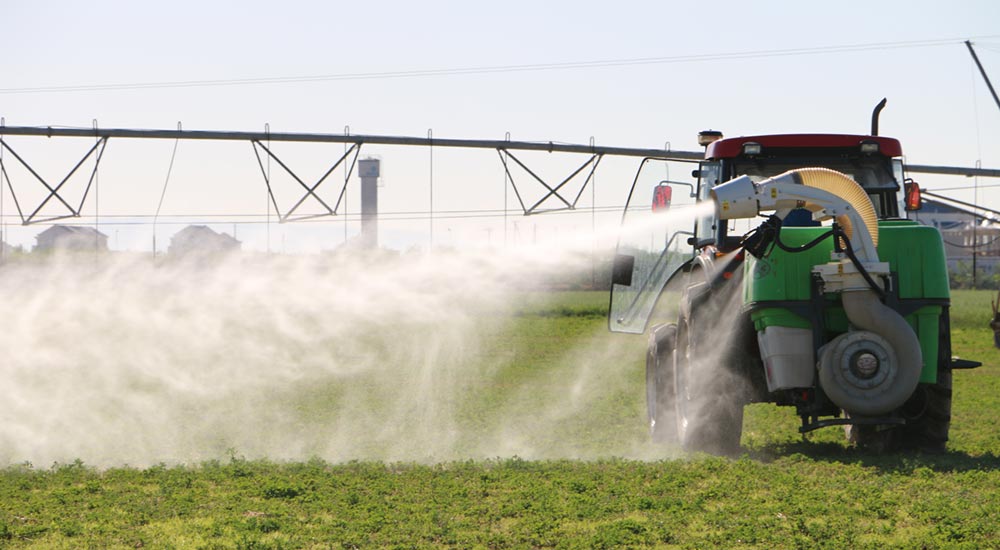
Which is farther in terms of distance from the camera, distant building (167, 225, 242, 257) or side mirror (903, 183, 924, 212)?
distant building (167, 225, 242, 257)

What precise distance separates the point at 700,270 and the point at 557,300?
33.3 meters


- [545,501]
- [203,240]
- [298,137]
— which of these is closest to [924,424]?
[545,501]

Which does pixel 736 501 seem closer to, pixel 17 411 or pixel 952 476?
→ pixel 952 476

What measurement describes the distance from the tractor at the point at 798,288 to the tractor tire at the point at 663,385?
448mm

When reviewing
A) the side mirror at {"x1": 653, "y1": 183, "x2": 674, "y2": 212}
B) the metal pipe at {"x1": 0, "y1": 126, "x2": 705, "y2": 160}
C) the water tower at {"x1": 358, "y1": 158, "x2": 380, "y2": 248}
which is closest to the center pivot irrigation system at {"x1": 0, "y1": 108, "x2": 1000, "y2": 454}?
the side mirror at {"x1": 653, "y1": 183, "x2": 674, "y2": 212}

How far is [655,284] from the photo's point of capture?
1223 centimetres

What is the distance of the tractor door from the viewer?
38.3 ft

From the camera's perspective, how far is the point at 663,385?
1301 centimetres

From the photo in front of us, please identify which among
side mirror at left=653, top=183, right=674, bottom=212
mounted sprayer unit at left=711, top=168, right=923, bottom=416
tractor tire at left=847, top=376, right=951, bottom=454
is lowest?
tractor tire at left=847, top=376, right=951, bottom=454

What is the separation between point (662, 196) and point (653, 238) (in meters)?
0.62

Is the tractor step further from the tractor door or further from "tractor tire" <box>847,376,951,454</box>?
the tractor door

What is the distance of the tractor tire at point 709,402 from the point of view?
36.7 ft

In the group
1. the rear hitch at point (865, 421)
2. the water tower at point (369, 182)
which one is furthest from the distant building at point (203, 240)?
the water tower at point (369, 182)

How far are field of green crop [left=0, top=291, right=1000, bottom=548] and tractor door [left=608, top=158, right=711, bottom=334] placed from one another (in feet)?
5.52
